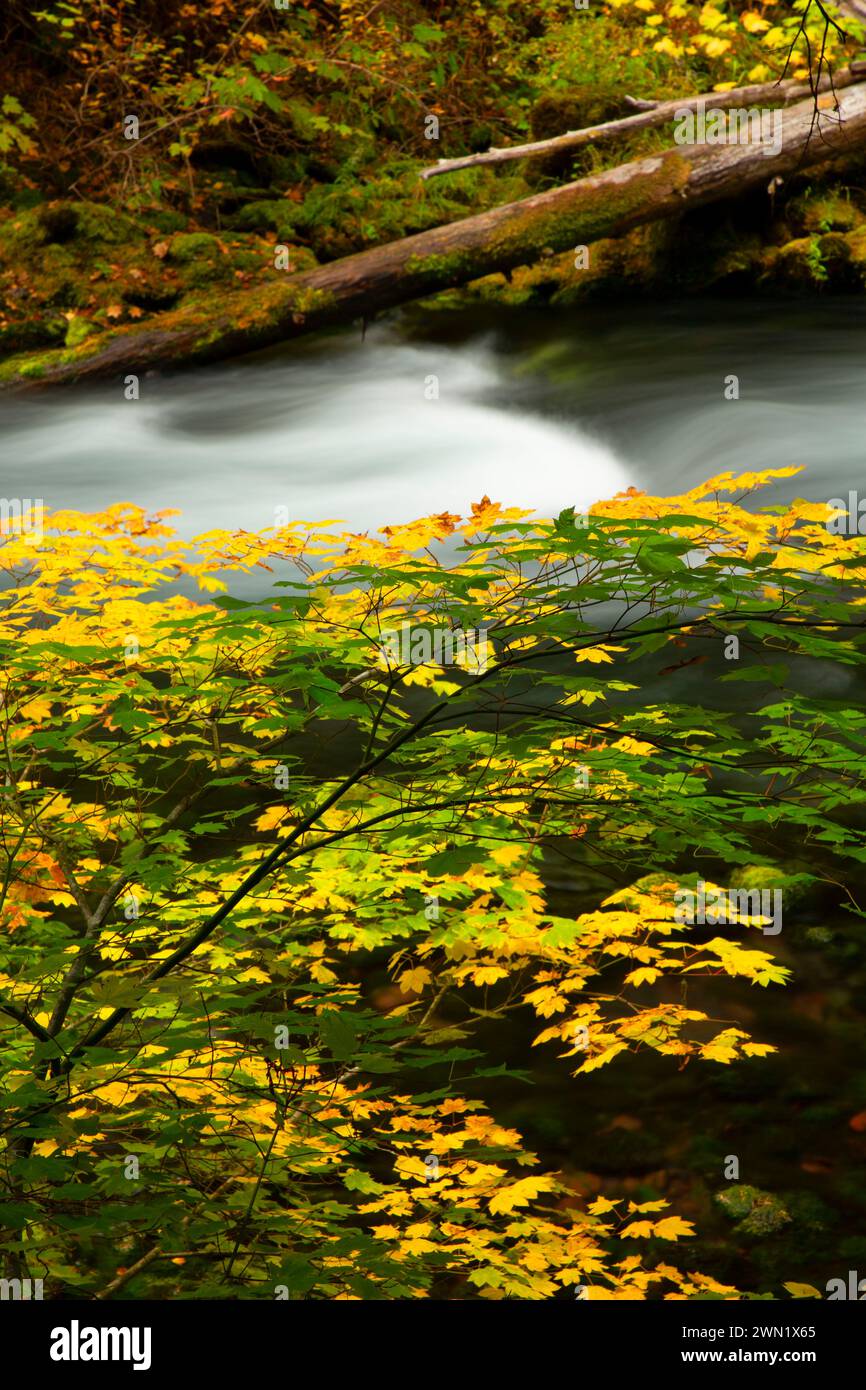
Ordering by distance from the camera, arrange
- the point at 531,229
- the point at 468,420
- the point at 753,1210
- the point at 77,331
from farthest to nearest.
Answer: the point at 77,331 → the point at 468,420 → the point at 531,229 → the point at 753,1210

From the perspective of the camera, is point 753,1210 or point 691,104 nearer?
point 753,1210

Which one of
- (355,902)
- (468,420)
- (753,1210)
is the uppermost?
(468,420)

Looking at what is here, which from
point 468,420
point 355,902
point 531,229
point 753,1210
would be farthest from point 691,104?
point 753,1210

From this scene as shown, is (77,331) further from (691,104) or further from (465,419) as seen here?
(691,104)

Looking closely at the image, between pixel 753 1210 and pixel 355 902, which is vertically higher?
pixel 355 902

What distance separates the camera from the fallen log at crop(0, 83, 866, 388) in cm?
989

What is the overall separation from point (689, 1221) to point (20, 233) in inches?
474

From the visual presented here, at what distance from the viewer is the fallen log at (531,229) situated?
9.89 metres

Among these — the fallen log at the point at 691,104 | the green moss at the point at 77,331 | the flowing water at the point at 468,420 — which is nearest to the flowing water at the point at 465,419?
the flowing water at the point at 468,420

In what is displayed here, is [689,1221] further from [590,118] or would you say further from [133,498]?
[590,118]

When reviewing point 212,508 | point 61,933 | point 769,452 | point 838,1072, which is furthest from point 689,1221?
point 212,508

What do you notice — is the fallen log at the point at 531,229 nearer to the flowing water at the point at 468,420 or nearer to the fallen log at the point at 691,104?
the fallen log at the point at 691,104

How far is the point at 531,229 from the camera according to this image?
9953mm

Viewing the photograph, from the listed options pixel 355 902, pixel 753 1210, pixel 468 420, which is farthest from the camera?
pixel 468 420
